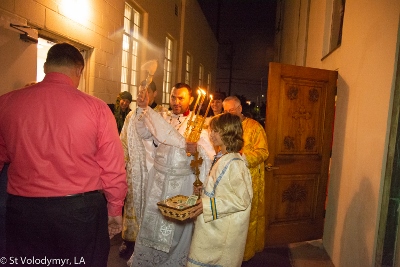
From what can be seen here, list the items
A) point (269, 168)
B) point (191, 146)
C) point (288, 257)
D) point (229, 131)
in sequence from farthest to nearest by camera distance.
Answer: point (288, 257), point (269, 168), point (191, 146), point (229, 131)

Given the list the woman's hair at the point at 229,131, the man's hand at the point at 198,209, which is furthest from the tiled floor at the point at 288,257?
the woman's hair at the point at 229,131

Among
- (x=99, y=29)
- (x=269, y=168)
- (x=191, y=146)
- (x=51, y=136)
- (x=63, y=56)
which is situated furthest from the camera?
(x=99, y=29)

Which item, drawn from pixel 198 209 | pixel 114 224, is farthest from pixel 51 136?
pixel 198 209

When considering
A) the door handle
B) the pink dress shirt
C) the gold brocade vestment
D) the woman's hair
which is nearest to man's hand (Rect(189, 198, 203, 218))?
the woman's hair

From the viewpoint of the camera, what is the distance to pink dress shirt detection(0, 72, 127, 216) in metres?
1.97

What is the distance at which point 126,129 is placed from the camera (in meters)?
3.99

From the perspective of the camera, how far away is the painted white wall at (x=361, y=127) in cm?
292

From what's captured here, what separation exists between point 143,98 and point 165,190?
3.18 feet

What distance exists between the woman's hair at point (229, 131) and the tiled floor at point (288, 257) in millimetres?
2109

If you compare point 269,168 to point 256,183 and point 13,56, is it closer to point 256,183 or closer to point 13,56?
point 256,183

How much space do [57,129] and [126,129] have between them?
2.01 meters

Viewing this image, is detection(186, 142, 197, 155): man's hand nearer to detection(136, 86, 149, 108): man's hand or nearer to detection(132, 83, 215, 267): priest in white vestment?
detection(132, 83, 215, 267): priest in white vestment

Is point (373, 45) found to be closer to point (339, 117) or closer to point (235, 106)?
point (339, 117)

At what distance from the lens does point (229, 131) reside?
103 inches
